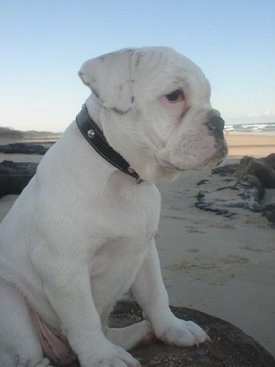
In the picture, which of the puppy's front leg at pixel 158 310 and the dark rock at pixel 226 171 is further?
the dark rock at pixel 226 171

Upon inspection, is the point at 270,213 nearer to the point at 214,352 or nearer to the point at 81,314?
the point at 214,352

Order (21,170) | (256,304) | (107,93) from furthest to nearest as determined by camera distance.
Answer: (21,170)
(256,304)
(107,93)

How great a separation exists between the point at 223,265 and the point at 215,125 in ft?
9.48

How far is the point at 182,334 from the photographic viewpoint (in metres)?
3.31

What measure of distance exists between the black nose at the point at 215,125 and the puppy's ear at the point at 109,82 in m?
0.42

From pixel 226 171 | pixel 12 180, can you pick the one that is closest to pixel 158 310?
pixel 12 180

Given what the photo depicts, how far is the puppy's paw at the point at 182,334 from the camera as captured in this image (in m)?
3.29

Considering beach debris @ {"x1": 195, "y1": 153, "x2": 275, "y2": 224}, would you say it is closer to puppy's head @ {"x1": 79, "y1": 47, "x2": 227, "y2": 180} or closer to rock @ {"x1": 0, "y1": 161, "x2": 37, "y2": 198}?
rock @ {"x1": 0, "y1": 161, "x2": 37, "y2": 198}

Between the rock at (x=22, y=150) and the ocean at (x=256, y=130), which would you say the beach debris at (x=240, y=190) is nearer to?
the rock at (x=22, y=150)

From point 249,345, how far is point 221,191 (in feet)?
21.5

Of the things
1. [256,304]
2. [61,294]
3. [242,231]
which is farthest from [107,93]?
[242,231]

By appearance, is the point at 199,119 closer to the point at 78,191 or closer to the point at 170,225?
the point at 78,191

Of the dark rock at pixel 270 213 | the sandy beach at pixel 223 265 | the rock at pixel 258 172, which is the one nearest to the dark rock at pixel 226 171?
the rock at pixel 258 172

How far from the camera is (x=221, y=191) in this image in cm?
984
